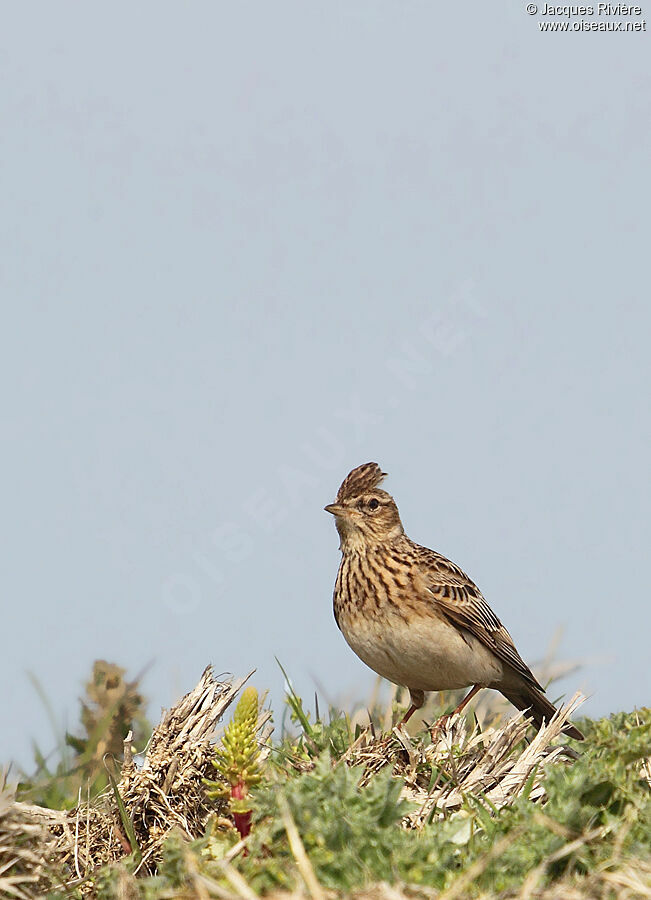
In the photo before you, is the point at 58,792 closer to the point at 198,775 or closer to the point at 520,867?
the point at 198,775

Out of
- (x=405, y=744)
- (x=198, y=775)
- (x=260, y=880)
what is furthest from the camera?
(x=405, y=744)

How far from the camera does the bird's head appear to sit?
9250 mm

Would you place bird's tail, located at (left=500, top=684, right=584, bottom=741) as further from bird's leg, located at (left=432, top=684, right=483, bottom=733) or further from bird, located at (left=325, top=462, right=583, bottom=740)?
bird's leg, located at (left=432, top=684, right=483, bottom=733)

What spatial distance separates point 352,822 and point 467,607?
15.7 ft

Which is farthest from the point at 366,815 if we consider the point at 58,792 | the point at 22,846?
the point at 58,792

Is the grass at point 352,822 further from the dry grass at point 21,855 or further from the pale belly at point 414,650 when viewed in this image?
the pale belly at point 414,650

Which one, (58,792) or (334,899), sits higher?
(58,792)

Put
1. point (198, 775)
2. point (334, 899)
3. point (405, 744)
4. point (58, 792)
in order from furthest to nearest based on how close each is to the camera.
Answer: point (58, 792) → point (405, 744) → point (198, 775) → point (334, 899)

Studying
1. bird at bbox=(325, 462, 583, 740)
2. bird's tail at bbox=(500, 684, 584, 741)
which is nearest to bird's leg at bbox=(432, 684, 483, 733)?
bird at bbox=(325, 462, 583, 740)

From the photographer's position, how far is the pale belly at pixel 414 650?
27.5 ft

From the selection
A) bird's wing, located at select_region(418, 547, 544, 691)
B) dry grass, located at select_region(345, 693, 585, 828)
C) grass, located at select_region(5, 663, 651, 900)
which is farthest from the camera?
bird's wing, located at select_region(418, 547, 544, 691)

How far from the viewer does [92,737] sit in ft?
27.2

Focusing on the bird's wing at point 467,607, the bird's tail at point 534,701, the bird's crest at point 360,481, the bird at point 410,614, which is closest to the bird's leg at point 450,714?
the bird at point 410,614

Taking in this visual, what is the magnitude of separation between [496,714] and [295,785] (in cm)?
522
